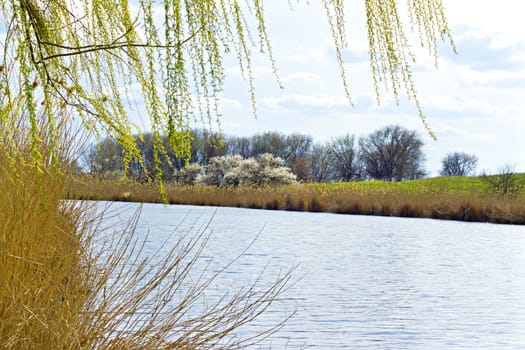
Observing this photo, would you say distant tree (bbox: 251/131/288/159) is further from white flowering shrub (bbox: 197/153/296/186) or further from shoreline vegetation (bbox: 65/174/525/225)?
shoreline vegetation (bbox: 65/174/525/225)

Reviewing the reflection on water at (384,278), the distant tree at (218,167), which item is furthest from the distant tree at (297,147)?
the reflection on water at (384,278)

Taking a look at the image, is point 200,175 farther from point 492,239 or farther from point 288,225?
point 492,239

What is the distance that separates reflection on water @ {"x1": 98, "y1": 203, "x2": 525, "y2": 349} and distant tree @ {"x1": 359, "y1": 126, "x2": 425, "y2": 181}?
23.1 m

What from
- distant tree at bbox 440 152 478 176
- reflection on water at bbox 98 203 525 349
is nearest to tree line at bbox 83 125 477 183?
distant tree at bbox 440 152 478 176

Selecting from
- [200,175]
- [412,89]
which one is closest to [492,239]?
[412,89]

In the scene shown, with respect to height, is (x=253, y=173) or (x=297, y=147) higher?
(x=297, y=147)

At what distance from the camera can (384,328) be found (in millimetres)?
5906

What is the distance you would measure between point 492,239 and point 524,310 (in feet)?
23.3

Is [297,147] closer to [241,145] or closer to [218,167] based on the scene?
[241,145]

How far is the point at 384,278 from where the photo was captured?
891 cm

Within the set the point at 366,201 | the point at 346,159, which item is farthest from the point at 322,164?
the point at 366,201

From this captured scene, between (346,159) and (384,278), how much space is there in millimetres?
33352

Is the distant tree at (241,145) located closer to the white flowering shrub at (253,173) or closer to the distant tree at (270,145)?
the distant tree at (270,145)

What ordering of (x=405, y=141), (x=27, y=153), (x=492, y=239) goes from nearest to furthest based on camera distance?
(x=27, y=153) < (x=492, y=239) < (x=405, y=141)
